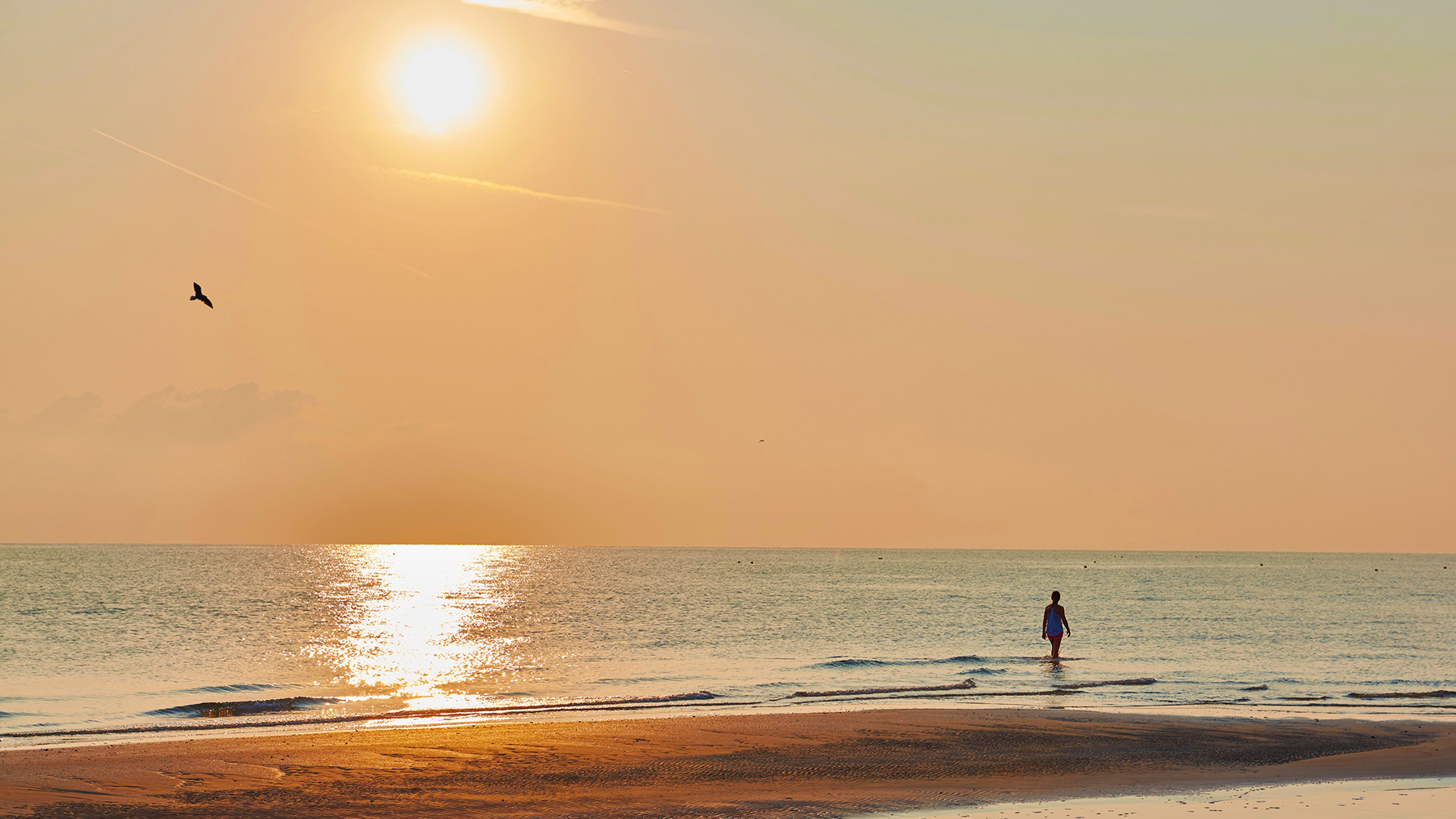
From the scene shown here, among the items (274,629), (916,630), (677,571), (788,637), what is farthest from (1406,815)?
(677,571)

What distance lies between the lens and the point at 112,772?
1886 cm

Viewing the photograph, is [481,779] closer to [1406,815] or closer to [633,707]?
[633,707]

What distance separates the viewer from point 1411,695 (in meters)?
31.9

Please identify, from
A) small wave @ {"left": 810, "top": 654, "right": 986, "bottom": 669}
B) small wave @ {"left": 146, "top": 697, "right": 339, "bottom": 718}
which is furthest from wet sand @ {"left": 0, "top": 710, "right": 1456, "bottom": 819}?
small wave @ {"left": 810, "top": 654, "right": 986, "bottom": 669}

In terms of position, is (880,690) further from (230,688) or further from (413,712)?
(230,688)

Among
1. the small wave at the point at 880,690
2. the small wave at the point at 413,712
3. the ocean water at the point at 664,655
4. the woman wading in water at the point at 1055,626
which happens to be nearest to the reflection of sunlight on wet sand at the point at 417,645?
the ocean water at the point at 664,655

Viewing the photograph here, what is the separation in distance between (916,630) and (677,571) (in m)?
118

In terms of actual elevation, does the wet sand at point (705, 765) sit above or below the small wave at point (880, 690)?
above

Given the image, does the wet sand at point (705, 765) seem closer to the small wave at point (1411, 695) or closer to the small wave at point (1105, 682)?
the small wave at point (1411, 695)

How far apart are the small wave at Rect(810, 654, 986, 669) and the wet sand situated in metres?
15.1

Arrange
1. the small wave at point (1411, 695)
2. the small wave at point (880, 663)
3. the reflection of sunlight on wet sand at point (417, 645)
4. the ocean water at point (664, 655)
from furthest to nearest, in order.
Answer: the small wave at point (880, 663) → the reflection of sunlight on wet sand at point (417, 645) → the small wave at point (1411, 695) → the ocean water at point (664, 655)

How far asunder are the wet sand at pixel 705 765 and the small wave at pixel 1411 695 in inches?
269

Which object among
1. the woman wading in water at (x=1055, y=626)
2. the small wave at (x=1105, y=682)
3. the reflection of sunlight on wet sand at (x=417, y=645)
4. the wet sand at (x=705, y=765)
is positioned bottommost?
the reflection of sunlight on wet sand at (x=417, y=645)

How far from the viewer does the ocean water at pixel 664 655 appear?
99.5ft
